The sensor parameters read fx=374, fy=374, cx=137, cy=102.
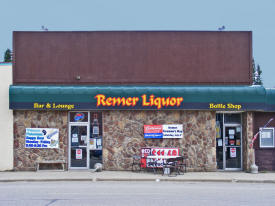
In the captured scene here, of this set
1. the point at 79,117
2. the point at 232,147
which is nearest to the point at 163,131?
the point at 232,147

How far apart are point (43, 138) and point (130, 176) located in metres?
4.76

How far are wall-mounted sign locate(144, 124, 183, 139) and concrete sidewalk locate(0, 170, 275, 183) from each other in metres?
1.80

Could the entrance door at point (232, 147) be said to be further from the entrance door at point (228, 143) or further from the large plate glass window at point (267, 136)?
the large plate glass window at point (267, 136)

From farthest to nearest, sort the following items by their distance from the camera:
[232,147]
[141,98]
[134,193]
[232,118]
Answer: [232,118]
[232,147]
[141,98]
[134,193]

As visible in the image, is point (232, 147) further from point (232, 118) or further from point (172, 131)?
point (172, 131)

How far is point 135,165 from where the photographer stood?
17.6 metres

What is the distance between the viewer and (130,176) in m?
15.8

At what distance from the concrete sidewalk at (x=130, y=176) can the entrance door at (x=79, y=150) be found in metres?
0.60

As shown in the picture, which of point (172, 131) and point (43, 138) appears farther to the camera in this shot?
point (43, 138)

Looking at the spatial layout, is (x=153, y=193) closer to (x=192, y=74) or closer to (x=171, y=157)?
(x=171, y=157)

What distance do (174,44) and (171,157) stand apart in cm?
533

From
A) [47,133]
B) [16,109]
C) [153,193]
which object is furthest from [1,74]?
[153,193]

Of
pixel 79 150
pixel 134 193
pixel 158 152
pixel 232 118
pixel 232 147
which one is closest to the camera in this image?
pixel 134 193

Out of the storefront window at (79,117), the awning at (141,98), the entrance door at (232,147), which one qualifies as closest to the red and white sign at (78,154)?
the storefront window at (79,117)
